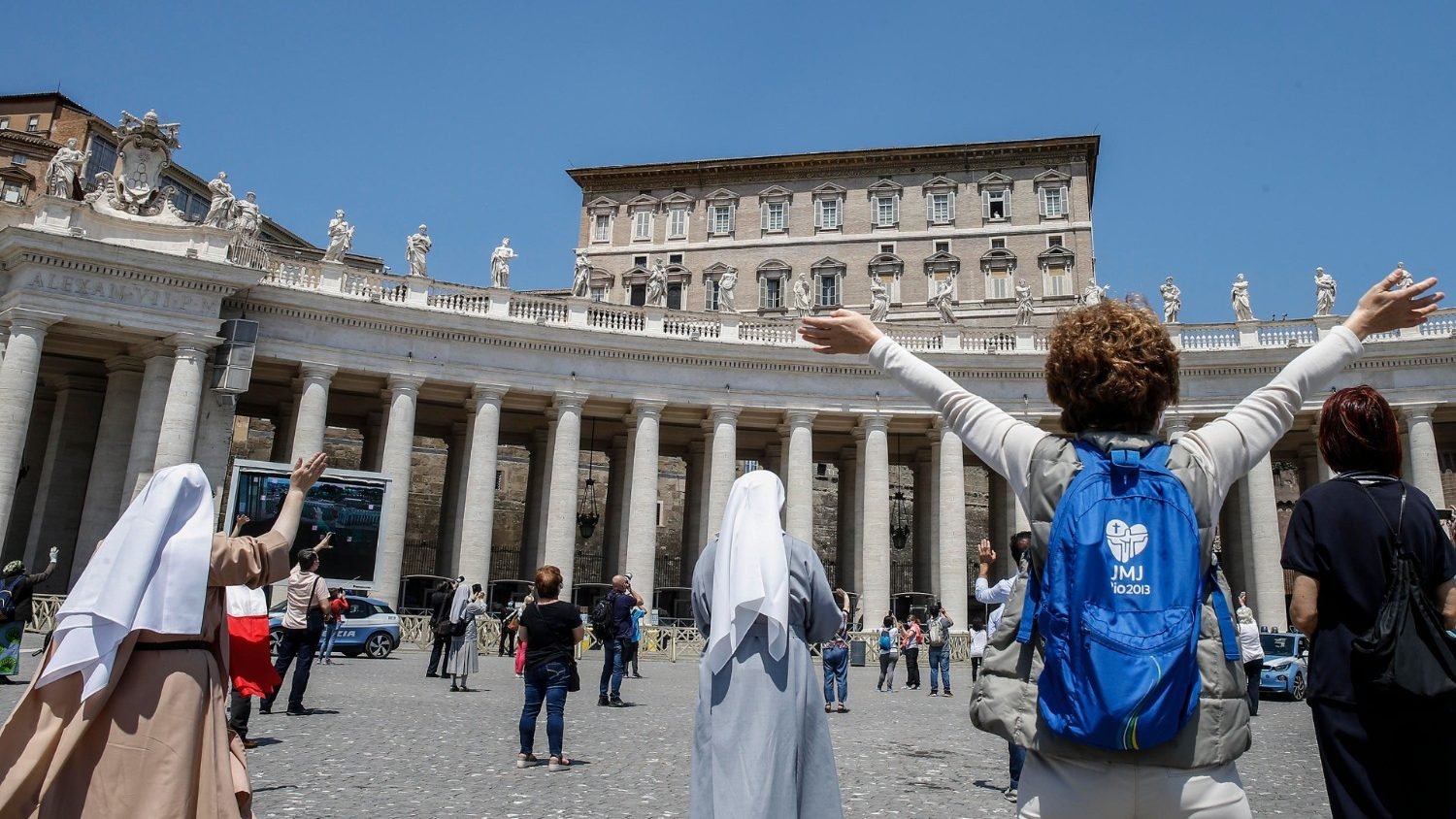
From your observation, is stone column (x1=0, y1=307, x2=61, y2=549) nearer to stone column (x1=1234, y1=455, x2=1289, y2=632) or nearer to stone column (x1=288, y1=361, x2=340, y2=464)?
stone column (x1=288, y1=361, x2=340, y2=464)

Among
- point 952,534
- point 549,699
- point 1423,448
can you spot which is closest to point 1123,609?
point 549,699

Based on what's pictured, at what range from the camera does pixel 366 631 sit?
80.7 feet

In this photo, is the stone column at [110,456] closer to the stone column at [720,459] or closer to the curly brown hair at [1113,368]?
the stone column at [720,459]

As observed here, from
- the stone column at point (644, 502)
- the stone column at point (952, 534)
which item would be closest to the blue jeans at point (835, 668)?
the stone column at point (644, 502)

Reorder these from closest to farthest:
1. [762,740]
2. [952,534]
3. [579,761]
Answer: [762,740], [579,761], [952,534]

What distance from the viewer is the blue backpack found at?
246 cm

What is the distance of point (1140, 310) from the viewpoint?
3.10 metres

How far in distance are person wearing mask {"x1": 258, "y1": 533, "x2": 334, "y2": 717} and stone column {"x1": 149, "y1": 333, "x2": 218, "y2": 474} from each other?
16443 mm

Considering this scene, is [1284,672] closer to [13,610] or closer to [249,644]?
[249,644]

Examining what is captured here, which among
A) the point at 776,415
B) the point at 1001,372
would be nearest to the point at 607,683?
the point at 776,415

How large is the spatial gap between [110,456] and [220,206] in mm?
7777

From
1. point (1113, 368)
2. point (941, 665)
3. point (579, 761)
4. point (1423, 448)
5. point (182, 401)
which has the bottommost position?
point (579, 761)

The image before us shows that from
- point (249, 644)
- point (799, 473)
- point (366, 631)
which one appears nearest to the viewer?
point (249, 644)

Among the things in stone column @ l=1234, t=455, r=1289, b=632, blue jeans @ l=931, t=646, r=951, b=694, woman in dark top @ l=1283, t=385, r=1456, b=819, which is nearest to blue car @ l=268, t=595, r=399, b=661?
blue jeans @ l=931, t=646, r=951, b=694
